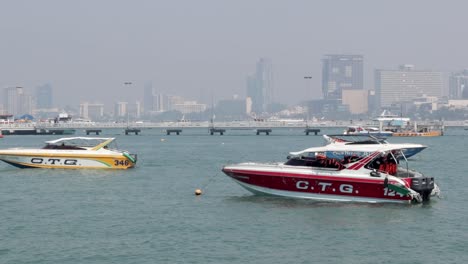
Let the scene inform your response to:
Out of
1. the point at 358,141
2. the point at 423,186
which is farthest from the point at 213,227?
the point at 358,141

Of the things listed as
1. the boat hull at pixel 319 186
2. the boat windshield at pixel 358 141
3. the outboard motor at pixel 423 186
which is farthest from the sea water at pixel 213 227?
the boat windshield at pixel 358 141

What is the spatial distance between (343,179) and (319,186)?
111 centimetres

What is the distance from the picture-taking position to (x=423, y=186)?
Result: 3641 centimetres

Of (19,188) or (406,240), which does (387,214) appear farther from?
(19,188)

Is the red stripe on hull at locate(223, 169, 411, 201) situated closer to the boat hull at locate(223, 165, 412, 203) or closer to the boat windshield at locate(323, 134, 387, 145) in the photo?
the boat hull at locate(223, 165, 412, 203)

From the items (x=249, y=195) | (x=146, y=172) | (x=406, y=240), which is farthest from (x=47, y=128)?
(x=406, y=240)

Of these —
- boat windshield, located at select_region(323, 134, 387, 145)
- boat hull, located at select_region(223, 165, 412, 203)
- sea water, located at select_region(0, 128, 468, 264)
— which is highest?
boat windshield, located at select_region(323, 134, 387, 145)

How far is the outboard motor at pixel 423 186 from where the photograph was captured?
36156mm

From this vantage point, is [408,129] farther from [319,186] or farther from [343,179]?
[343,179]

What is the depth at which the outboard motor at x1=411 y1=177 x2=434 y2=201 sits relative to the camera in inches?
1423

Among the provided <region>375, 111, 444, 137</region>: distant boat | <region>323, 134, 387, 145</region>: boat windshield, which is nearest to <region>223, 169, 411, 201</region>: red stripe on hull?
<region>323, 134, 387, 145</region>: boat windshield

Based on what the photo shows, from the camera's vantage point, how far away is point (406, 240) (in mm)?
29391

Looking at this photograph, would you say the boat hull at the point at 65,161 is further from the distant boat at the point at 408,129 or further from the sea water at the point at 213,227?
the distant boat at the point at 408,129

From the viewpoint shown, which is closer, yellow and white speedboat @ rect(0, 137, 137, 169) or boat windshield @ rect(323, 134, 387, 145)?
boat windshield @ rect(323, 134, 387, 145)
